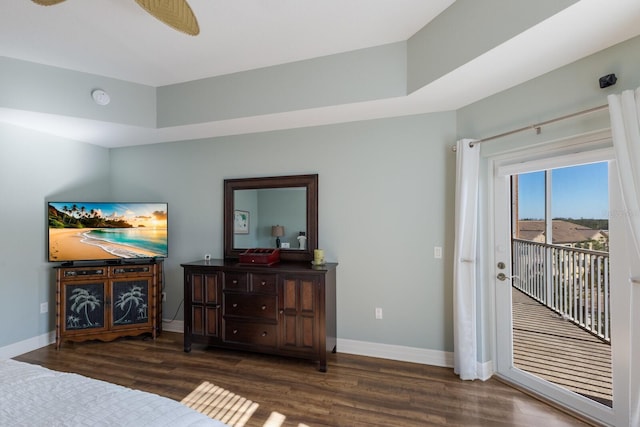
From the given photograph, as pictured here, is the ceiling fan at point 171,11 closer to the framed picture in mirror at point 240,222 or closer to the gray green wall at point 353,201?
the gray green wall at point 353,201

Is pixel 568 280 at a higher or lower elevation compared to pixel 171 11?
lower

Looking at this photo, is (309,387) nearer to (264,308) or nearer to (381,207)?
(264,308)

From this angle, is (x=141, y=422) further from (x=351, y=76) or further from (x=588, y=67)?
(x=588, y=67)

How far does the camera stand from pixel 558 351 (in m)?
2.37

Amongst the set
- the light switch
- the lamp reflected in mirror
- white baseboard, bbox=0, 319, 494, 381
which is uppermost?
the lamp reflected in mirror

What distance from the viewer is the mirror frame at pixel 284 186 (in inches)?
→ 129

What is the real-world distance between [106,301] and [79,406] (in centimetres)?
284

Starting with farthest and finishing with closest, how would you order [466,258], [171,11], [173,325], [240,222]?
[173,325] → [240,222] → [466,258] → [171,11]

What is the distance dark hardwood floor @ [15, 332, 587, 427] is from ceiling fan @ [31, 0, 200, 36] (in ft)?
8.56

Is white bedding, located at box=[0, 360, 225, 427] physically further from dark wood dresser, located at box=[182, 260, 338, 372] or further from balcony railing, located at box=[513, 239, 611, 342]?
balcony railing, located at box=[513, 239, 611, 342]

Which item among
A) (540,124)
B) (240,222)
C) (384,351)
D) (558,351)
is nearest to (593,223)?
(540,124)

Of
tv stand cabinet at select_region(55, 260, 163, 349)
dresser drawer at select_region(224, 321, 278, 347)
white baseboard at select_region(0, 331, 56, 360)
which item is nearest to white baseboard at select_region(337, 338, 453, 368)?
dresser drawer at select_region(224, 321, 278, 347)

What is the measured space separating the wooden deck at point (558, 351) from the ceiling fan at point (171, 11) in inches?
126

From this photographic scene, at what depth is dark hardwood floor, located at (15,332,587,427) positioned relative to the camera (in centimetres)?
209
